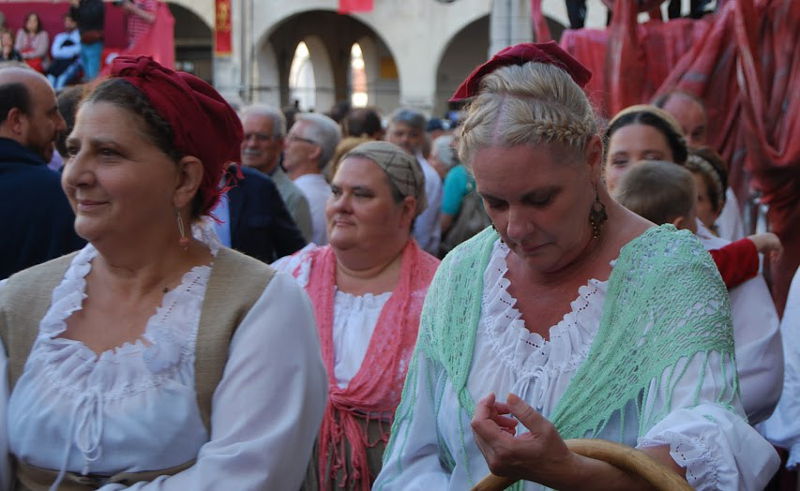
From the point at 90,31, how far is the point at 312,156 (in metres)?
5.78

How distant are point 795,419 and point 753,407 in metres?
0.42

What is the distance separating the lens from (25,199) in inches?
162

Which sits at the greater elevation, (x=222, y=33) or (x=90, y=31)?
(x=222, y=33)

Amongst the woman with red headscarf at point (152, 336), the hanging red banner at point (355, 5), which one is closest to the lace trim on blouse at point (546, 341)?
the woman with red headscarf at point (152, 336)

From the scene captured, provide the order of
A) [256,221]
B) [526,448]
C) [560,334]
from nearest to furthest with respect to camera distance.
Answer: [526,448] < [560,334] < [256,221]

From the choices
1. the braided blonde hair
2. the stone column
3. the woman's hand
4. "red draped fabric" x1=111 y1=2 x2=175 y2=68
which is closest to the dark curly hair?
the braided blonde hair

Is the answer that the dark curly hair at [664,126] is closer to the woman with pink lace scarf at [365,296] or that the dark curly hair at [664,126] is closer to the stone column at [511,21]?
the woman with pink lace scarf at [365,296]

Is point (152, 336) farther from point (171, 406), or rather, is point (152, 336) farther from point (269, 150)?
point (269, 150)

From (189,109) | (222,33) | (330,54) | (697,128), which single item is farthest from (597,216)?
(330,54)

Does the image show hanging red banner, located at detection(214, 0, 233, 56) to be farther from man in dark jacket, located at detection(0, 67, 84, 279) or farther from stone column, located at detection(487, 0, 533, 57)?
man in dark jacket, located at detection(0, 67, 84, 279)

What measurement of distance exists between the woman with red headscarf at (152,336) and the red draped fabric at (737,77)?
9.91 feet

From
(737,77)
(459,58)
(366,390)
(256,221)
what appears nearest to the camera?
(366,390)

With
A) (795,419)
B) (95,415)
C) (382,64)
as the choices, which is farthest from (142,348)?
(382,64)

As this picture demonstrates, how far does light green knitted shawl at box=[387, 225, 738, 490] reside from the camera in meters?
2.22
